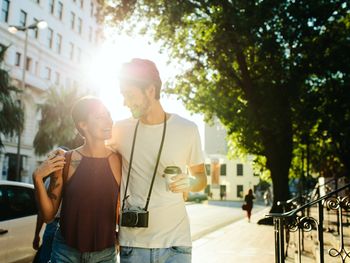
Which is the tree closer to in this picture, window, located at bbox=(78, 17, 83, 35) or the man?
the man

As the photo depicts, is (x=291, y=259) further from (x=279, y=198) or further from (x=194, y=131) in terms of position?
(x=279, y=198)

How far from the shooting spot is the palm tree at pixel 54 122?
103 feet

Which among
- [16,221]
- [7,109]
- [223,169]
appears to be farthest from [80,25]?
[16,221]

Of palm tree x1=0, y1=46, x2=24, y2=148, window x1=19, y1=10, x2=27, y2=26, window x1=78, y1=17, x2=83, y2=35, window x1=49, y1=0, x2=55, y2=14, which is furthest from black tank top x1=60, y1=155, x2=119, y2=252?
window x1=78, y1=17, x2=83, y2=35

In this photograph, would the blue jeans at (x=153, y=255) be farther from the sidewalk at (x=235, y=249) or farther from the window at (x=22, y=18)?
the window at (x=22, y=18)

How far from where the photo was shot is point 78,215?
274 cm

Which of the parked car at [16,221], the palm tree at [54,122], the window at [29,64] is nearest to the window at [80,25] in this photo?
the window at [29,64]

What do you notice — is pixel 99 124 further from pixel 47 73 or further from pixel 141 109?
pixel 47 73

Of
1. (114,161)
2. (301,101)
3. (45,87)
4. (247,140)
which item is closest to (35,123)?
(45,87)

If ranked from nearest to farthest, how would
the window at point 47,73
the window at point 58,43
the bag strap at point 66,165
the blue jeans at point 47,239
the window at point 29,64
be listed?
1. the bag strap at point 66,165
2. the blue jeans at point 47,239
3. the window at point 29,64
4. the window at point 47,73
5. the window at point 58,43

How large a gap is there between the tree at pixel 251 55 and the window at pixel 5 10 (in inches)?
748

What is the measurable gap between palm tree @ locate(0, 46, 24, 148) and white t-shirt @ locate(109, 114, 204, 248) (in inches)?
747

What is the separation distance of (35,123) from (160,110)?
40.4m

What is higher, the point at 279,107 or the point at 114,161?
the point at 279,107
